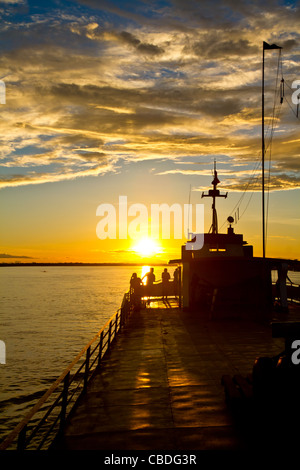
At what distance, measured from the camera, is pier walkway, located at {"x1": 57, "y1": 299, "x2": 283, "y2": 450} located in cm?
765

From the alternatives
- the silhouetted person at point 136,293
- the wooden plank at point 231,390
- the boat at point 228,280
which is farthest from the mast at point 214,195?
the wooden plank at point 231,390

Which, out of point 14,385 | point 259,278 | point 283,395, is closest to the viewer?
point 283,395

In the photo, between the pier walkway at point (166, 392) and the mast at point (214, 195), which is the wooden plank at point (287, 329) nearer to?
the pier walkway at point (166, 392)

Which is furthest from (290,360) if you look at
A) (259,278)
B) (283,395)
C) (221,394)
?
(259,278)

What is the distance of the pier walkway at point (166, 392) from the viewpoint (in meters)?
7.65

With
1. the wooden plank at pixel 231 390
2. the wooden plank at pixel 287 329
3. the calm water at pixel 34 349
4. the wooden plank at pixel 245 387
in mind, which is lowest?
the calm water at pixel 34 349

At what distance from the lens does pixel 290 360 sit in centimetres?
724

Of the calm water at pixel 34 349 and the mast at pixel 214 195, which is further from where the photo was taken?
the mast at pixel 214 195

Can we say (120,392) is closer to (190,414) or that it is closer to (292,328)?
(190,414)

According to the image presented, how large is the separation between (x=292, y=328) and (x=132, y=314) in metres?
19.6

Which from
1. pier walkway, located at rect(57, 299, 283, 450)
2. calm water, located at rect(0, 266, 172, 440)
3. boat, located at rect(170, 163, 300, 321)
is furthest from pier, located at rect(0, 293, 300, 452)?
boat, located at rect(170, 163, 300, 321)

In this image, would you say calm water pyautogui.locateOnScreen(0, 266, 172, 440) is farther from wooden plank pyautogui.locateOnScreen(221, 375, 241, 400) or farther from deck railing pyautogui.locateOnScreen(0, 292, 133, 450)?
wooden plank pyautogui.locateOnScreen(221, 375, 241, 400)

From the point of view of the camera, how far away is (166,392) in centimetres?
1047
